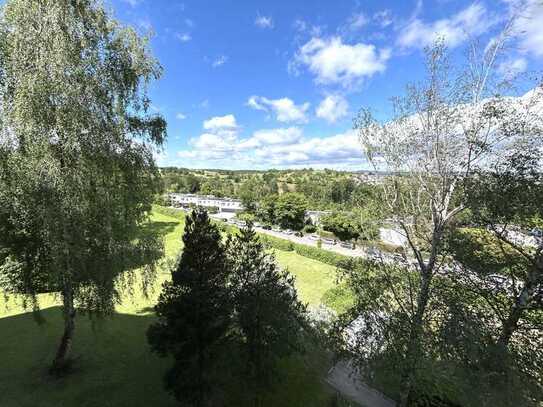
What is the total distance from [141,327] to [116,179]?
911 centimetres

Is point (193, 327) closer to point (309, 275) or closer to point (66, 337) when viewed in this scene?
point (66, 337)

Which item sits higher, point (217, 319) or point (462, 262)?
point (462, 262)

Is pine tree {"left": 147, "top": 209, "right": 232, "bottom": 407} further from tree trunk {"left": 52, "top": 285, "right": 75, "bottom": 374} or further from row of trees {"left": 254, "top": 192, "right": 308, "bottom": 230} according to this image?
row of trees {"left": 254, "top": 192, "right": 308, "bottom": 230}

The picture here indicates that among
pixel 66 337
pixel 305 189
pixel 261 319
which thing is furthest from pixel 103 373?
pixel 305 189

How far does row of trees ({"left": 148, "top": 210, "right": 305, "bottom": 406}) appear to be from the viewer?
27.1 feet

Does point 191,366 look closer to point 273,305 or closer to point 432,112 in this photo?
point 273,305

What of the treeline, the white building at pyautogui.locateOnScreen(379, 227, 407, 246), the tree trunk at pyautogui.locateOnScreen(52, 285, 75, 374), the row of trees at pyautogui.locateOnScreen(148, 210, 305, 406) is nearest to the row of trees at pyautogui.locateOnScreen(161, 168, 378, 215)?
the treeline

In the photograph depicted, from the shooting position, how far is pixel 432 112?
7.47m

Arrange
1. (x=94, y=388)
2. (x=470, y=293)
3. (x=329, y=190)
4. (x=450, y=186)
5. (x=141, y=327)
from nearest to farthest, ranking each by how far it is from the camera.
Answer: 1. (x=470, y=293)
2. (x=450, y=186)
3. (x=94, y=388)
4. (x=141, y=327)
5. (x=329, y=190)

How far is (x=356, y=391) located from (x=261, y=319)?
17.9ft

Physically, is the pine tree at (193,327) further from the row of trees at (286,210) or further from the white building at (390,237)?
the row of trees at (286,210)

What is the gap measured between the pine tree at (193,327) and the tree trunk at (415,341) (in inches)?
191

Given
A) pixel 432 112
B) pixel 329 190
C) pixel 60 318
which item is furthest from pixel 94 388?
pixel 329 190

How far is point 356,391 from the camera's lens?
10.9 m
